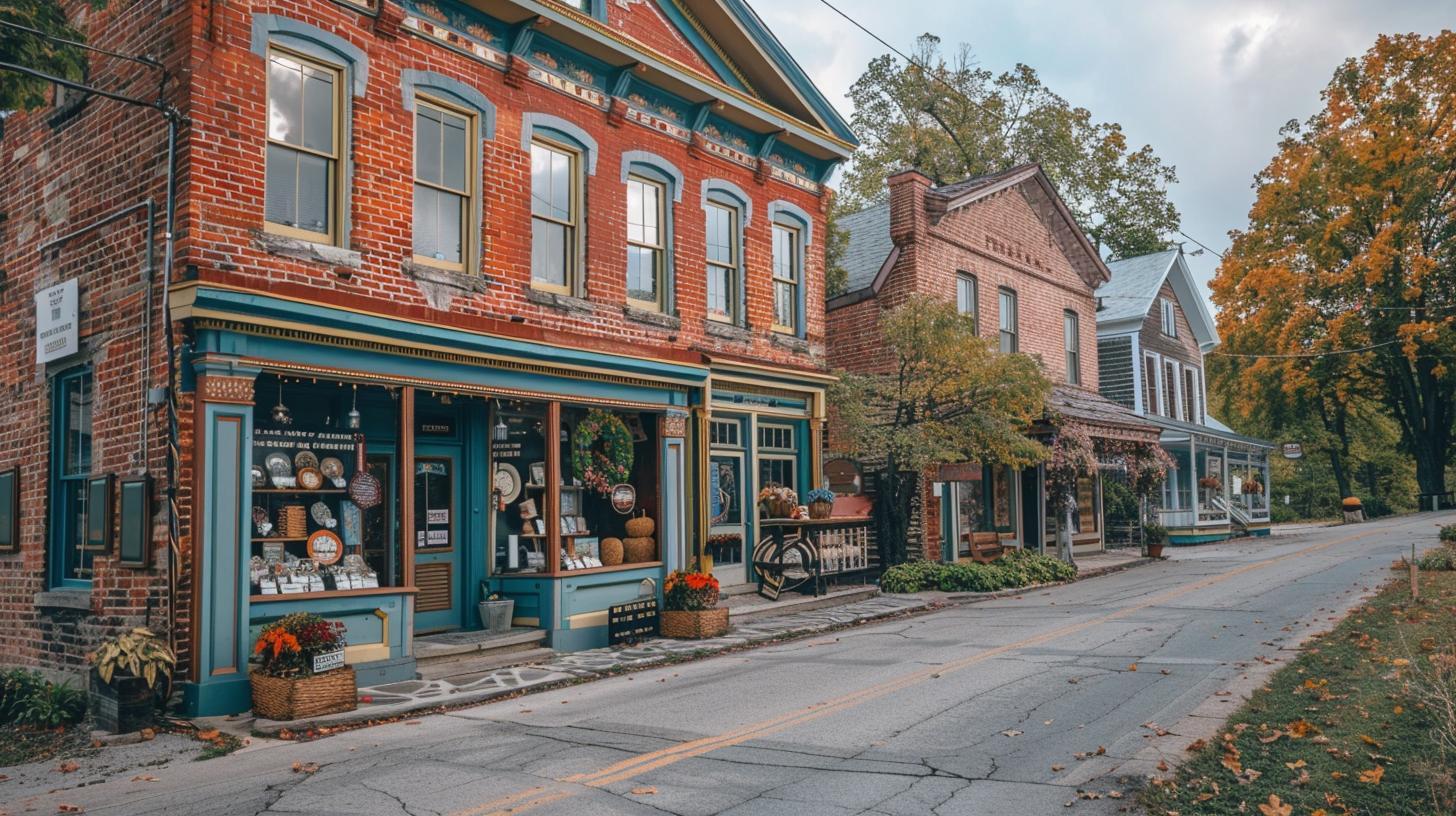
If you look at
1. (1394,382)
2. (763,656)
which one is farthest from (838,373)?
(1394,382)

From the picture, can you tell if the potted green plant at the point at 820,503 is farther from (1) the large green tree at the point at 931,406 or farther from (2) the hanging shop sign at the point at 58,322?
(2) the hanging shop sign at the point at 58,322

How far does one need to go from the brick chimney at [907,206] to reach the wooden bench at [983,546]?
6252 mm

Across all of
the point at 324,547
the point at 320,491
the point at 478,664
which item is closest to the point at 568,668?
the point at 478,664

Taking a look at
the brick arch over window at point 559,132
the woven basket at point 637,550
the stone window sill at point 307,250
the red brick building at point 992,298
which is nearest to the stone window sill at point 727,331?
the brick arch over window at point 559,132

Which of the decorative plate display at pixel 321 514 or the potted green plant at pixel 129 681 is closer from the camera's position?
the potted green plant at pixel 129 681

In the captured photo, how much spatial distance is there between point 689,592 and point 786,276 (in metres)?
6.67

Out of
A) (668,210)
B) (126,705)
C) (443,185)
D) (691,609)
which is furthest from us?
(668,210)

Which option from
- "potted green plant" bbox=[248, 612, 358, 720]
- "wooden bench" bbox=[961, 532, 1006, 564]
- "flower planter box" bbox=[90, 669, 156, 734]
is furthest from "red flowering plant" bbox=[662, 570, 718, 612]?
"wooden bench" bbox=[961, 532, 1006, 564]

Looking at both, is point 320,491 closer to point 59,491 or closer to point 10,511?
point 59,491

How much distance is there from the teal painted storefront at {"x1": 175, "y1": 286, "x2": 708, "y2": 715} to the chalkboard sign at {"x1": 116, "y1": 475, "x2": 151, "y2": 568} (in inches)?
23.2

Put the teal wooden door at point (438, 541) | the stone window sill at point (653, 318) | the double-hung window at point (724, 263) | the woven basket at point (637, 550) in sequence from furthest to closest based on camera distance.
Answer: the double-hung window at point (724, 263)
the stone window sill at point (653, 318)
the woven basket at point (637, 550)
the teal wooden door at point (438, 541)

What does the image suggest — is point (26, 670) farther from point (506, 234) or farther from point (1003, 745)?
point (1003, 745)

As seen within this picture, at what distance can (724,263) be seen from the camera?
16906mm

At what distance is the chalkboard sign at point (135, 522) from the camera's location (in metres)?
9.72
